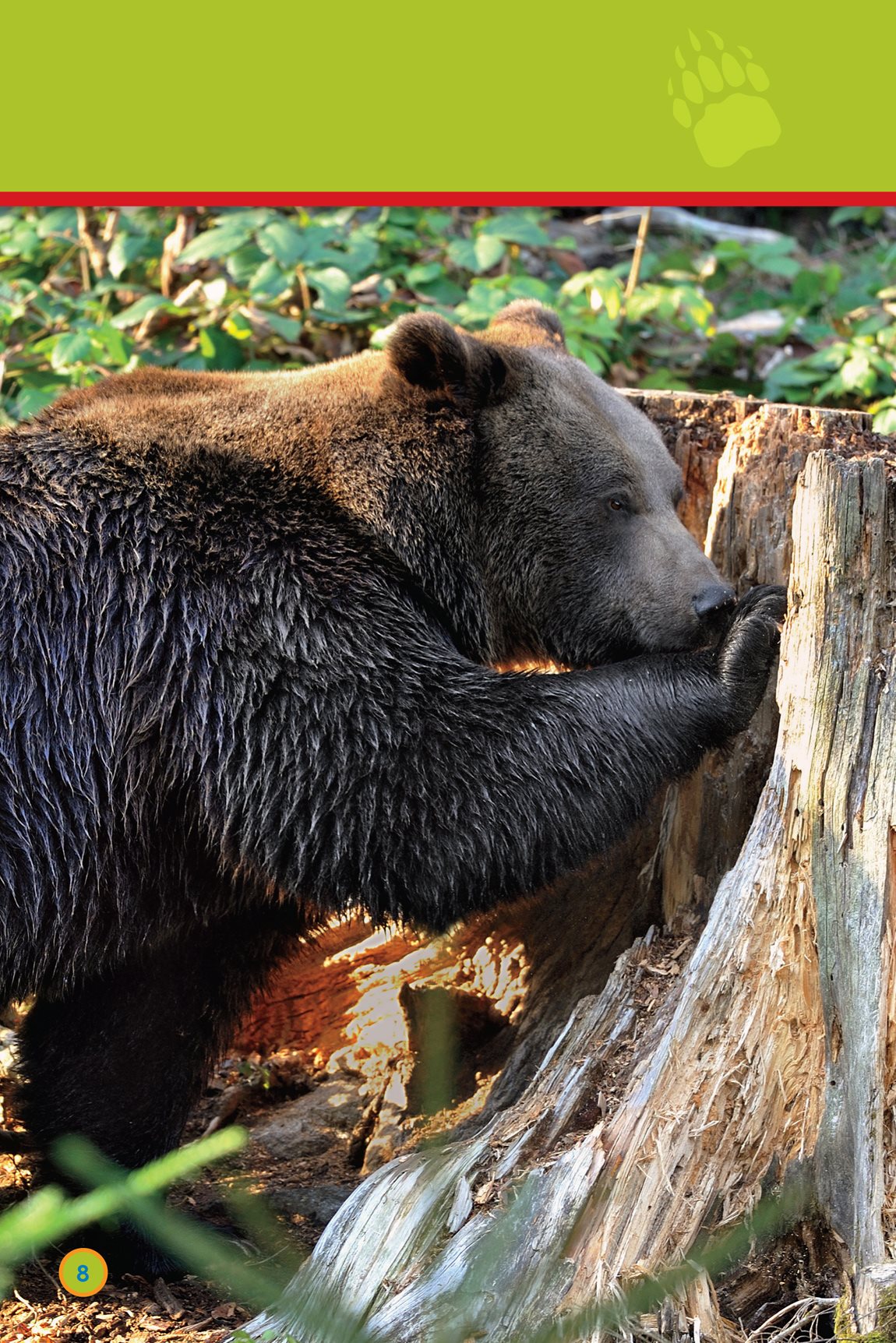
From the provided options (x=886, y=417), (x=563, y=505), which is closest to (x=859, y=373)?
(x=886, y=417)

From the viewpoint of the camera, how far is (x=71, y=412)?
13.3 feet

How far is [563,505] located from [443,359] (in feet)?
2.01

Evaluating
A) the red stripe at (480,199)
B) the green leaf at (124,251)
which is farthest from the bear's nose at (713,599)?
the green leaf at (124,251)

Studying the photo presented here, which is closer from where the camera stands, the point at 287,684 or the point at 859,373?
the point at 287,684

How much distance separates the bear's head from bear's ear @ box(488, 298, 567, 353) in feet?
1.24

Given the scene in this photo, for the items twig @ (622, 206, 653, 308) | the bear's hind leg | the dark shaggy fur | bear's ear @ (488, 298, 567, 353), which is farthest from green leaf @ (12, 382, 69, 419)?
the bear's hind leg

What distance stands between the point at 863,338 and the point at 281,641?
16.4 ft

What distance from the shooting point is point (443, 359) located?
4.16m

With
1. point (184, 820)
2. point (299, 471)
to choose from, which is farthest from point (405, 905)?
point (299, 471)

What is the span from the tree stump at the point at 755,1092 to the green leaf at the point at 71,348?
4.41m

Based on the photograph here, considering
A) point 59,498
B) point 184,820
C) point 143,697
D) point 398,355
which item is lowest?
point 184,820

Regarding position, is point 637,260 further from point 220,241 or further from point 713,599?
point 713,599
